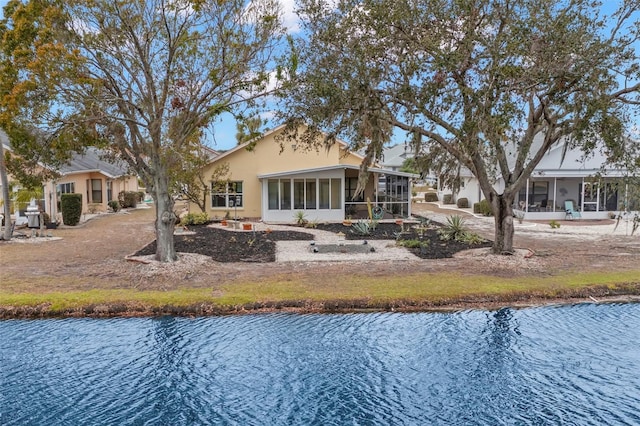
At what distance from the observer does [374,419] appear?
6.79m

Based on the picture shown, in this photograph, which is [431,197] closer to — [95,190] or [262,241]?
[262,241]

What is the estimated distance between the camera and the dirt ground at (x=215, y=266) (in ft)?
42.9

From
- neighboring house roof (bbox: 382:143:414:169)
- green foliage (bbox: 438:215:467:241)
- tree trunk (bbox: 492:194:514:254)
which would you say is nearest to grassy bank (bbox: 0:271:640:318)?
tree trunk (bbox: 492:194:514:254)

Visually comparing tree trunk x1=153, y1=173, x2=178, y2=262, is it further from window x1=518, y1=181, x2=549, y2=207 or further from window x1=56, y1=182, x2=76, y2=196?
window x1=518, y1=181, x2=549, y2=207

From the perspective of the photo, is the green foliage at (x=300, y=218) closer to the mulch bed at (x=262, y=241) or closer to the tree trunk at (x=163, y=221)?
the mulch bed at (x=262, y=241)

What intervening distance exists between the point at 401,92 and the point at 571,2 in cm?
526

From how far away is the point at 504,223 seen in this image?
53.6 feet

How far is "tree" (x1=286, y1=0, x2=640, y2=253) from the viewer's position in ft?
40.9

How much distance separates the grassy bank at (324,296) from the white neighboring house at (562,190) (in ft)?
54.5

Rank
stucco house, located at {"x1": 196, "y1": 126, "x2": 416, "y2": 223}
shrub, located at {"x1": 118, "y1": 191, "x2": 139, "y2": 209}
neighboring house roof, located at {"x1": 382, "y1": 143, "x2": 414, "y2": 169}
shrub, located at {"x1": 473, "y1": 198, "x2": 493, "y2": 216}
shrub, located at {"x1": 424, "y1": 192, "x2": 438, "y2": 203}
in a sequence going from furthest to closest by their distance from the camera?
neighboring house roof, located at {"x1": 382, "y1": 143, "x2": 414, "y2": 169} → shrub, located at {"x1": 424, "y1": 192, "x2": 438, "y2": 203} → shrub, located at {"x1": 118, "y1": 191, "x2": 139, "y2": 209} → shrub, located at {"x1": 473, "y1": 198, "x2": 493, "y2": 216} → stucco house, located at {"x1": 196, "y1": 126, "x2": 416, "y2": 223}

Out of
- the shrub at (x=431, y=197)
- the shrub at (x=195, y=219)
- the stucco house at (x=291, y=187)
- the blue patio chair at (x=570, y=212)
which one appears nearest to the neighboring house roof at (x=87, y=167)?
the shrub at (x=195, y=219)

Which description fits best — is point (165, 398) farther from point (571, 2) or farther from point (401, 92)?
point (571, 2)

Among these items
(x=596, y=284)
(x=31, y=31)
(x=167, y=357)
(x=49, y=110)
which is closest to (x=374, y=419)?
(x=167, y=357)

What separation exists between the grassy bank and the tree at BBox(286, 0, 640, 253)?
163 inches
